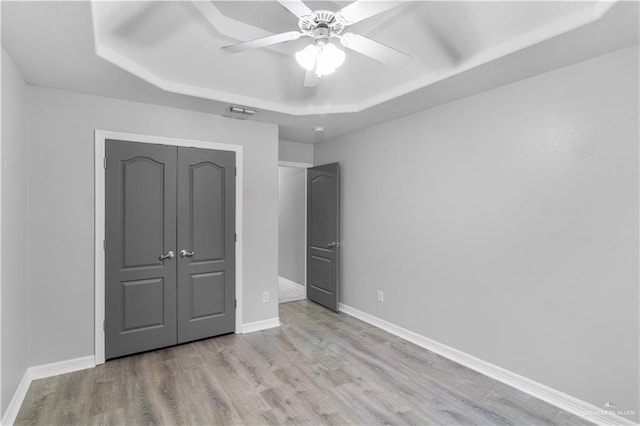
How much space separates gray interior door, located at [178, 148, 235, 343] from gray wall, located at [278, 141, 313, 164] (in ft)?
4.12

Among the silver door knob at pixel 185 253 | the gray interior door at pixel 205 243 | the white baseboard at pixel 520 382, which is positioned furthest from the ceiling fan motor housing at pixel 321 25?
the white baseboard at pixel 520 382

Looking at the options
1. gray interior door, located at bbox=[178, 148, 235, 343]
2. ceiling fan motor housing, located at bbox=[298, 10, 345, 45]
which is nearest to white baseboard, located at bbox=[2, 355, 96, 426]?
gray interior door, located at bbox=[178, 148, 235, 343]

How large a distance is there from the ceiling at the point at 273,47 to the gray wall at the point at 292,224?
247cm

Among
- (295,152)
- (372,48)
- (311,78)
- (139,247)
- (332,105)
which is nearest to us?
(372,48)

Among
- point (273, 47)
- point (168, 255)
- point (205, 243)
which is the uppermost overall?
point (273, 47)

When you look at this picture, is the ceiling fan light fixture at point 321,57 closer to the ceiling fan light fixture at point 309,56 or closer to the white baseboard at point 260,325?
the ceiling fan light fixture at point 309,56

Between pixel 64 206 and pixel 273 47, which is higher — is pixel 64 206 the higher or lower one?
the lower one

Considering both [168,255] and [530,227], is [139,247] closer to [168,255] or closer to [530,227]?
[168,255]

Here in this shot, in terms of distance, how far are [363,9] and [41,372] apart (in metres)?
3.63

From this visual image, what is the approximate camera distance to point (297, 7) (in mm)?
1629

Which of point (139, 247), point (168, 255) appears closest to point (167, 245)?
point (168, 255)

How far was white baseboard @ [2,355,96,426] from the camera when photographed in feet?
7.65

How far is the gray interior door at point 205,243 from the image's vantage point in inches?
138

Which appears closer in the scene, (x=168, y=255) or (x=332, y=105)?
(x=168, y=255)
